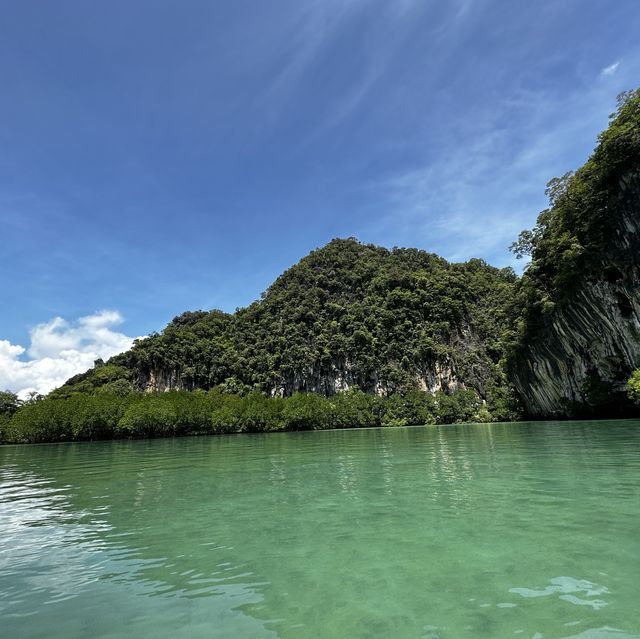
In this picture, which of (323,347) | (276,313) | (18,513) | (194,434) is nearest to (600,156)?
(18,513)

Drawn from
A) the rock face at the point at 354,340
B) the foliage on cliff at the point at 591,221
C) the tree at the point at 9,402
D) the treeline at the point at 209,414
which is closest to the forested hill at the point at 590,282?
the foliage on cliff at the point at 591,221

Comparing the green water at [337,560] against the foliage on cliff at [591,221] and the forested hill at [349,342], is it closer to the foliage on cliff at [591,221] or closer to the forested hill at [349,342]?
the foliage on cliff at [591,221]

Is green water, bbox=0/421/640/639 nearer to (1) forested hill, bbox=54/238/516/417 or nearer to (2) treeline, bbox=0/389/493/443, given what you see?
(2) treeline, bbox=0/389/493/443

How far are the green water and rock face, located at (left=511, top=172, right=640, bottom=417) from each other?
31472 mm

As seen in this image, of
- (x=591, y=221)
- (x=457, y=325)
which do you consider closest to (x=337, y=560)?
(x=591, y=221)

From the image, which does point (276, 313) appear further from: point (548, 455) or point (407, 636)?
point (407, 636)

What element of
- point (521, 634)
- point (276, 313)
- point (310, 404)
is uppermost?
point (276, 313)

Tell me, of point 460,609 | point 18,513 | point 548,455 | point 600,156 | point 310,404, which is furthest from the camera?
point 310,404

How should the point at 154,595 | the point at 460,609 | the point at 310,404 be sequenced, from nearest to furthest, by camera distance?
the point at 460,609
the point at 154,595
the point at 310,404

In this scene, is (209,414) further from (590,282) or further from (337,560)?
(337,560)

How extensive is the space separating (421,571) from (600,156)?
43.5 meters

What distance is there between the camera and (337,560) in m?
6.59

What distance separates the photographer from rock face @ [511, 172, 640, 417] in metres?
38.0

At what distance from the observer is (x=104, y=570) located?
265 inches
